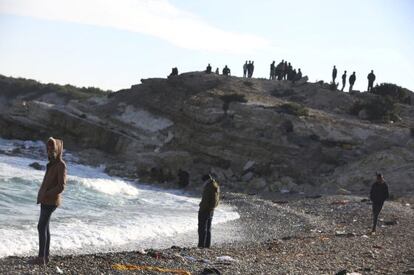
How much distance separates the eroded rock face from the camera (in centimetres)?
3192

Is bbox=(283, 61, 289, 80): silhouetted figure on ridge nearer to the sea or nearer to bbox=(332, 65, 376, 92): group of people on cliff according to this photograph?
bbox=(332, 65, 376, 92): group of people on cliff

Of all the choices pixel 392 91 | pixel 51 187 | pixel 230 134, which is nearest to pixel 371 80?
pixel 392 91

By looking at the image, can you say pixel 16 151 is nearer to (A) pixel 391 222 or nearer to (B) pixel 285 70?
(A) pixel 391 222

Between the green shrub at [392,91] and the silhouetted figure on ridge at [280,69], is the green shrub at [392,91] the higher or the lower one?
the lower one

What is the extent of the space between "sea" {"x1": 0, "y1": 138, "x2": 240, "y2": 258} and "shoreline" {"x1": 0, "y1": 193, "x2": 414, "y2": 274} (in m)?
1.19

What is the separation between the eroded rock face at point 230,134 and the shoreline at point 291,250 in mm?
8578

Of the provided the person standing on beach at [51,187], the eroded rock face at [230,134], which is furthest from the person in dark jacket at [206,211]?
the eroded rock face at [230,134]

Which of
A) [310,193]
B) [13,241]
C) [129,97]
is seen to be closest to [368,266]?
[13,241]

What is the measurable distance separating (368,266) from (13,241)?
7529 millimetres

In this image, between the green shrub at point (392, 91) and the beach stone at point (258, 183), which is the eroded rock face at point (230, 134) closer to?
the beach stone at point (258, 183)

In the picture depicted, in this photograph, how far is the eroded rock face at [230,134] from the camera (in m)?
31.9

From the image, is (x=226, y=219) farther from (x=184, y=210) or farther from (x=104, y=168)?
(x=104, y=168)

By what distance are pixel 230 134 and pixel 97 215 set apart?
18435mm

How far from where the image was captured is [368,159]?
1238 inches
